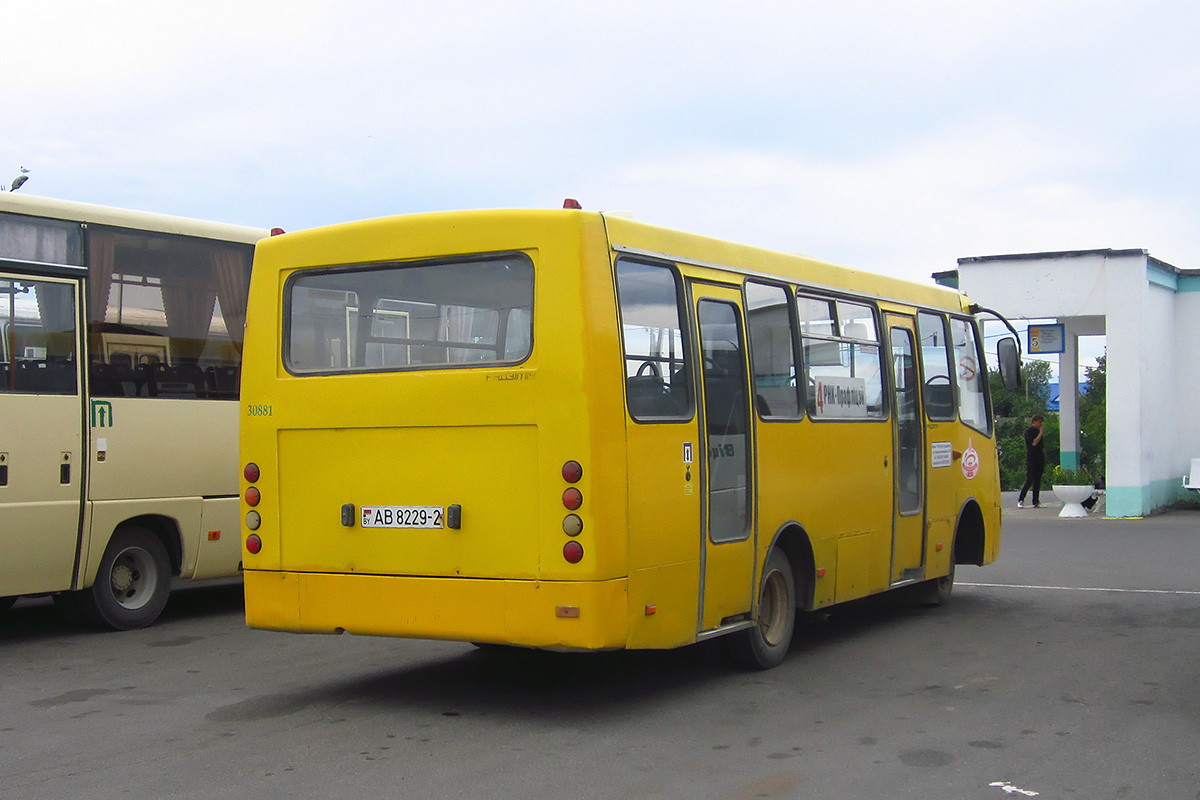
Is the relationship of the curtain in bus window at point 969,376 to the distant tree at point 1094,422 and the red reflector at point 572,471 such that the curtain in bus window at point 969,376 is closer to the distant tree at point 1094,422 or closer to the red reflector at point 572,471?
the red reflector at point 572,471

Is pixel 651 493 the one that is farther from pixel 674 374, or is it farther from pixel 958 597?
pixel 958 597

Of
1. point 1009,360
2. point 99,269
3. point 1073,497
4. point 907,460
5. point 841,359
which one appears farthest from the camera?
point 1073,497

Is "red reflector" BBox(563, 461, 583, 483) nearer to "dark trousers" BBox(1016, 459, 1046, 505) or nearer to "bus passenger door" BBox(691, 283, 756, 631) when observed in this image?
"bus passenger door" BBox(691, 283, 756, 631)

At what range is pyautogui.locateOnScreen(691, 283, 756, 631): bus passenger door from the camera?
8055 mm

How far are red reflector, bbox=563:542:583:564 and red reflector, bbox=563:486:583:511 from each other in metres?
0.20

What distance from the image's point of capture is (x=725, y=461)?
8.27 meters

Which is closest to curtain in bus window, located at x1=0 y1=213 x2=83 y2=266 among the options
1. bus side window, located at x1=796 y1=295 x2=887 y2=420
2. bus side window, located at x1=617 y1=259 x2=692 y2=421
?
bus side window, located at x1=617 y1=259 x2=692 y2=421

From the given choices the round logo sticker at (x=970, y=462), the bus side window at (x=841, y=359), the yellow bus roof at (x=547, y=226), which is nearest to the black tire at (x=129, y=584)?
the yellow bus roof at (x=547, y=226)

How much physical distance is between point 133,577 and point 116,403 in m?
1.65

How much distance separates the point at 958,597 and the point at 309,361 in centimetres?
784

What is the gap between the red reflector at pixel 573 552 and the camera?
277 inches

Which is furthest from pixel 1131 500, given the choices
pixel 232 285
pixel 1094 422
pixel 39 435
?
pixel 1094 422

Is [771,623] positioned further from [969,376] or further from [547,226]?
[969,376]

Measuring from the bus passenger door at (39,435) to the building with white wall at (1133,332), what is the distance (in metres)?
17.4
